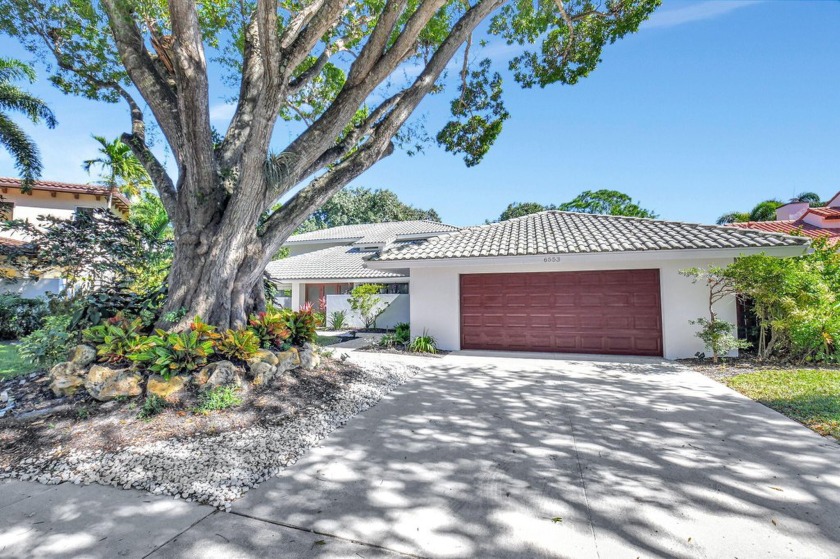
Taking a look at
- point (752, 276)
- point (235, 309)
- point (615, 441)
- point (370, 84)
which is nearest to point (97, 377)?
point (235, 309)

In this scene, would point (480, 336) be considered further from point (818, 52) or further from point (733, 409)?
point (818, 52)

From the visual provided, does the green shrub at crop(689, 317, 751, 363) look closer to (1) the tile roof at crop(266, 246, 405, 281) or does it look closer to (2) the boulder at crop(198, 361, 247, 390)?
(2) the boulder at crop(198, 361, 247, 390)

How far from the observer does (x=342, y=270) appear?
59.4 feet

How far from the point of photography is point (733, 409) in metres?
4.80

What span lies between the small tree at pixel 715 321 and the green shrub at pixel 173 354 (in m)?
9.74

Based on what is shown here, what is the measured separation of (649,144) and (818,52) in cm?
781

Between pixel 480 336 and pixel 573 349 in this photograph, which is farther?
pixel 480 336

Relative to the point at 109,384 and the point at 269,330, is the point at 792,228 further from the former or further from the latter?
the point at 109,384

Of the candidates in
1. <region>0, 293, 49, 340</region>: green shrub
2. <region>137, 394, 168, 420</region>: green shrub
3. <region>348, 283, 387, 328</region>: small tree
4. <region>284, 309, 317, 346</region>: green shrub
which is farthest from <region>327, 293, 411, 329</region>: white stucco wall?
<region>137, 394, 168, 420</region>: green shrub

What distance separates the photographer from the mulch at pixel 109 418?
3525 millimetres

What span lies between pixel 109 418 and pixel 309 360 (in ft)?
9.21

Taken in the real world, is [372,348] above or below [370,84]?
below

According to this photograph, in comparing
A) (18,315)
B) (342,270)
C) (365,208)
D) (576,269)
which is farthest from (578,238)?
(365,208)

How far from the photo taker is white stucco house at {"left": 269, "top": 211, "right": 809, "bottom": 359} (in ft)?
27.6
